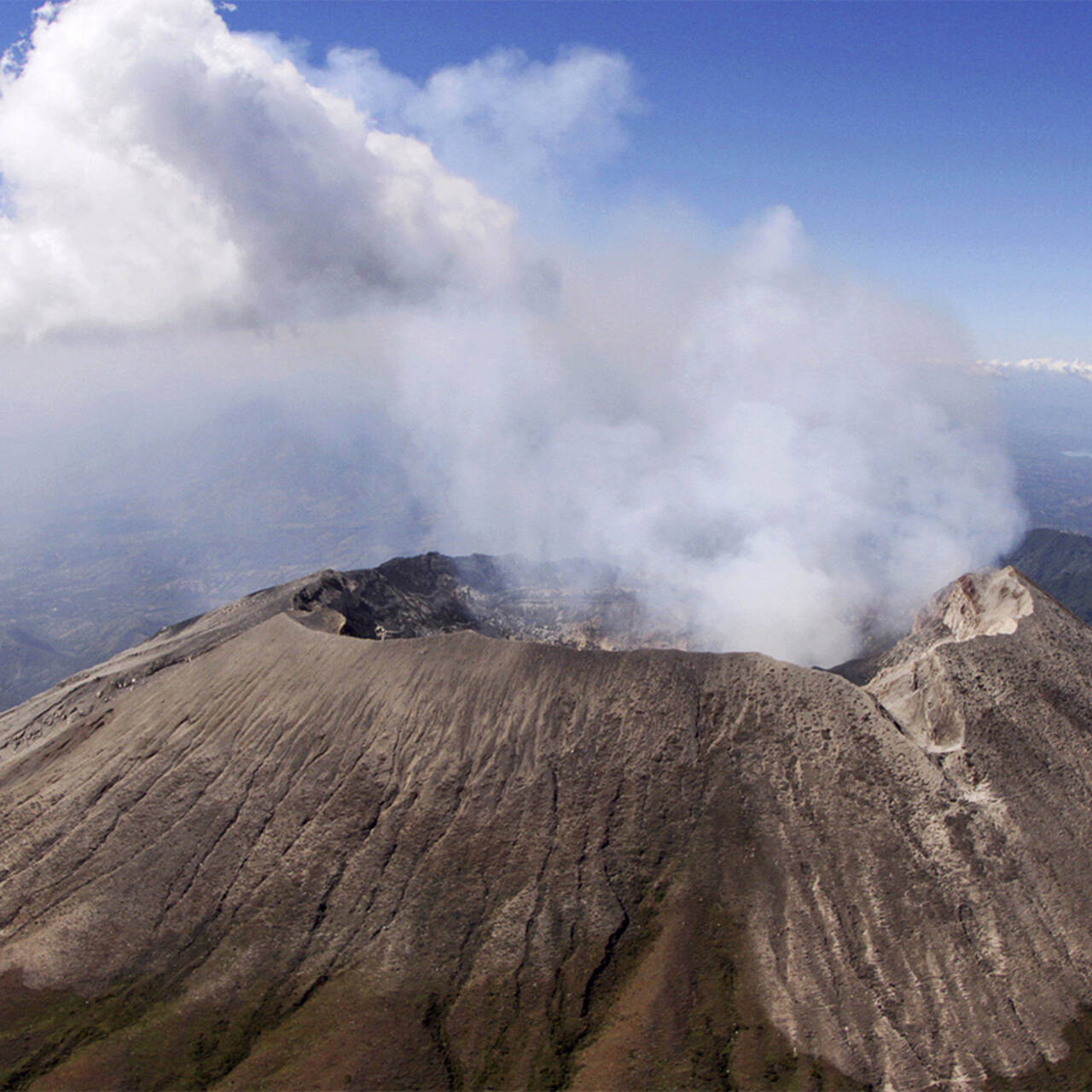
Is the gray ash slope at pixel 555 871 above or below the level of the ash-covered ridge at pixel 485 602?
below

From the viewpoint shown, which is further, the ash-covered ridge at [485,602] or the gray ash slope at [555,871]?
the ash-covered ridge at [485,602]

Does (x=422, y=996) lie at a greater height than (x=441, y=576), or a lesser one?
lesser

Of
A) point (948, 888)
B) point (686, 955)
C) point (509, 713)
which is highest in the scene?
point (509, 713)

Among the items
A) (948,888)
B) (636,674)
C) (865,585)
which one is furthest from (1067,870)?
(865,585)

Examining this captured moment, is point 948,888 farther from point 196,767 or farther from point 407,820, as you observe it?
point 196,767

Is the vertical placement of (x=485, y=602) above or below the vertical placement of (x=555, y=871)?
above

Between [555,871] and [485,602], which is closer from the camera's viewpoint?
[555,871]

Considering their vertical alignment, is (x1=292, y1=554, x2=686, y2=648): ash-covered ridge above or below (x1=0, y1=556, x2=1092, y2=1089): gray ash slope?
above

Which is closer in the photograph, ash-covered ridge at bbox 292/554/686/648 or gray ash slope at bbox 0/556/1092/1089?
gray ash slope at bbox 0/556/1092/1089
